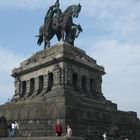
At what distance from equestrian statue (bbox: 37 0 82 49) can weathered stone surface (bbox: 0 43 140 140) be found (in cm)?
147

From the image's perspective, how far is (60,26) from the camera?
120ft

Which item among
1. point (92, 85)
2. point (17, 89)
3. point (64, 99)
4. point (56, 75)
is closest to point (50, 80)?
point (56, 75)

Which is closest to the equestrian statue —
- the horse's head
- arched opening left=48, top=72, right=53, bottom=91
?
the horse's head

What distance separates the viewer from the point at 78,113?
27.8 metres

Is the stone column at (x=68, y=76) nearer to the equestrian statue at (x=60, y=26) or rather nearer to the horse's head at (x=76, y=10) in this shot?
the equestrian statue at (x=60, y=26)

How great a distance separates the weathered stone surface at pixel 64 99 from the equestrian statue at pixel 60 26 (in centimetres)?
147

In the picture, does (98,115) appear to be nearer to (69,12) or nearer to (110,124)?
(110,124)

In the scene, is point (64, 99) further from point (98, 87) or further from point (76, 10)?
point (76, 10)

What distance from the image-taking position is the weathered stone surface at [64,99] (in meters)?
27.4

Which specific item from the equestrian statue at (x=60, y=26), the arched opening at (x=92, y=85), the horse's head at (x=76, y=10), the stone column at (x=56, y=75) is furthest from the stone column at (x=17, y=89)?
the horse's head at (x=76, y=10)

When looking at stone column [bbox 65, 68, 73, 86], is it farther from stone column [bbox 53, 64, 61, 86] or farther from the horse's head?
the horse's head

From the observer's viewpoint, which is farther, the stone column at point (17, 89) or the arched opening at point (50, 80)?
the stone column at point (17, 89)

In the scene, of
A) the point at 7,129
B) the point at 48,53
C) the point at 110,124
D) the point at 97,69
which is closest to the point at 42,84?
the point at 48,53

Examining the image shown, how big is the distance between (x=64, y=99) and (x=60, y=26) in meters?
10.9
